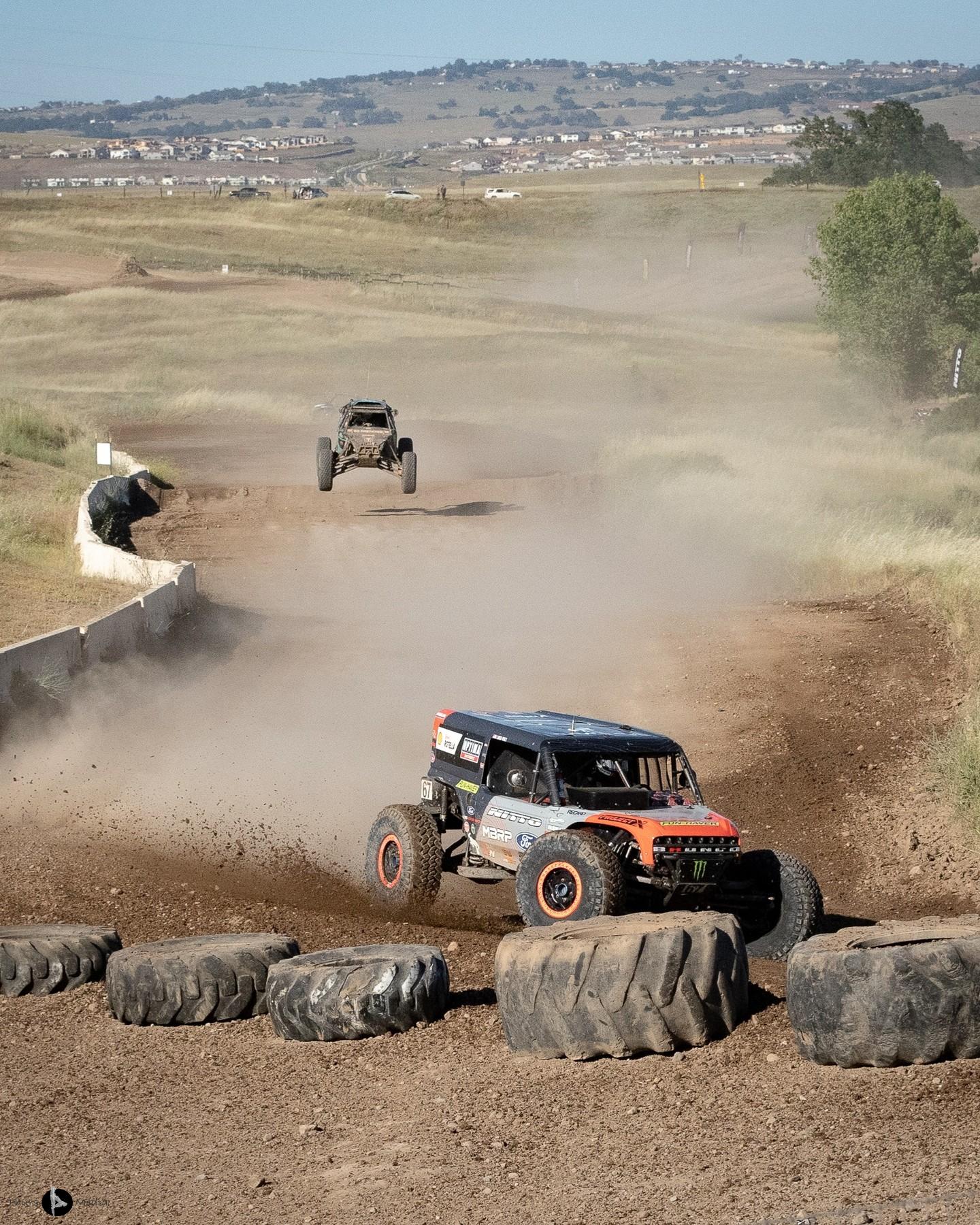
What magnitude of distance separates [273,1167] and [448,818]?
5.07 m

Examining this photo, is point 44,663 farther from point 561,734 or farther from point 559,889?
point 559,889

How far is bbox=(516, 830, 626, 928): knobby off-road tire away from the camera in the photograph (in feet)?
31.0

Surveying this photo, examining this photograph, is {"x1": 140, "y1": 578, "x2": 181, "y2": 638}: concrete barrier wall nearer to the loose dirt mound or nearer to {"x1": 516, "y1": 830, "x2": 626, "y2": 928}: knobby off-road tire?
{"x1": 516, "y1": 830, "x2": 626, "y2": 928}: knobby off-road tire

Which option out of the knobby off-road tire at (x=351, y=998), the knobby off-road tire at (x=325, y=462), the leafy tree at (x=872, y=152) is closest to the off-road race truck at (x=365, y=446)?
the knobby off-road tire at (x=325, y=462)

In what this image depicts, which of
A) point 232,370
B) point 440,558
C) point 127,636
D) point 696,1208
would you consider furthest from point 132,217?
point 696,1208

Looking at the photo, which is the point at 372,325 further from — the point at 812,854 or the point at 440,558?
the point at 812,854

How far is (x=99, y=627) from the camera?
17.4 meters

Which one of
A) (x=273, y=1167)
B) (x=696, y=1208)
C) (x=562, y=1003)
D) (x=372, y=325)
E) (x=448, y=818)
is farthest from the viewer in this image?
(x=372, y=325)

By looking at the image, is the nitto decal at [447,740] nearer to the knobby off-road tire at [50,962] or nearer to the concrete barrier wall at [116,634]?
the knobby off-road tire at [50,962]

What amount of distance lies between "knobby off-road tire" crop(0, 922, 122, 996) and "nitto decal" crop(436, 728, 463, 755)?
287 cm

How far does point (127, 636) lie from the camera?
18.6 m

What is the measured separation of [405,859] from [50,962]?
2634 millimetres

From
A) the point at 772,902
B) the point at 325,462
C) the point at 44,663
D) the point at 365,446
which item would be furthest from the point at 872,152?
the point at 772,902

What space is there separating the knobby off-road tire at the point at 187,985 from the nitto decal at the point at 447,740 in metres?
2.71
